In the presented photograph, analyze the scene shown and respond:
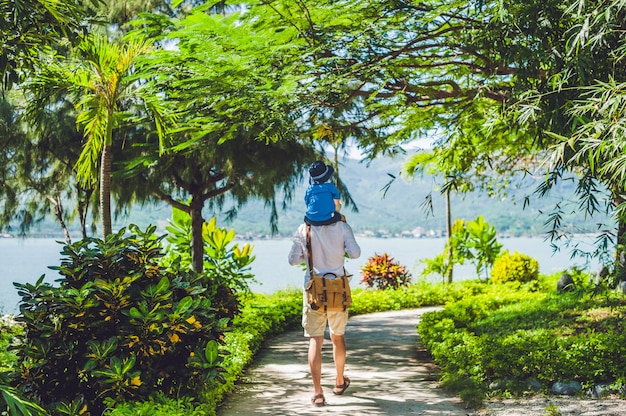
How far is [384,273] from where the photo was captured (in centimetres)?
1652

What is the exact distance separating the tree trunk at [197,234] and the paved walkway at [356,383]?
3.09 metres

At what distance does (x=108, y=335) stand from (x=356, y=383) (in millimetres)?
2512

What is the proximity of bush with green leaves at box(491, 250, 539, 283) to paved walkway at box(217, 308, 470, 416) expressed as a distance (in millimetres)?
7161

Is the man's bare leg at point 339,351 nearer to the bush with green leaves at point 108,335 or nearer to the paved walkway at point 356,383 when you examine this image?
the paved walkway at point 356,383

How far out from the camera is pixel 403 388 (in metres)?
6.20

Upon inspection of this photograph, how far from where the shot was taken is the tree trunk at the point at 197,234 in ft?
39.2

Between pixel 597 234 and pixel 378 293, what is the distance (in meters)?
9.33

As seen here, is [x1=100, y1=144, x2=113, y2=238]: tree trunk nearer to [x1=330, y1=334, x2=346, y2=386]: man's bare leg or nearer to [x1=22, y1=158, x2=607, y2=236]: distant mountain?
[x1=22, y1=158, x2=607, y2=236]: distant mountain

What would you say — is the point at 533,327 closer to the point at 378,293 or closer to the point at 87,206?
the point at 378,293

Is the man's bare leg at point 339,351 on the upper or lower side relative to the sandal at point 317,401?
upper

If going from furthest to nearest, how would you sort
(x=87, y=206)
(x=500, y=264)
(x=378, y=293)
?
(x=500, y=264) → (x=378, y=293) → (x=87, y=206)

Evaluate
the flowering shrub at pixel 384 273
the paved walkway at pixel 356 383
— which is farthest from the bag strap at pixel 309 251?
the flowering shrub at pixel 384 273

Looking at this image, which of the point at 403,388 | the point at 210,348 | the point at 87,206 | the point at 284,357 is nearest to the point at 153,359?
the point at 210,348

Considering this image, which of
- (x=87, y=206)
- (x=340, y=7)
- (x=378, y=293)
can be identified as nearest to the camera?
(x=340, y=7)
